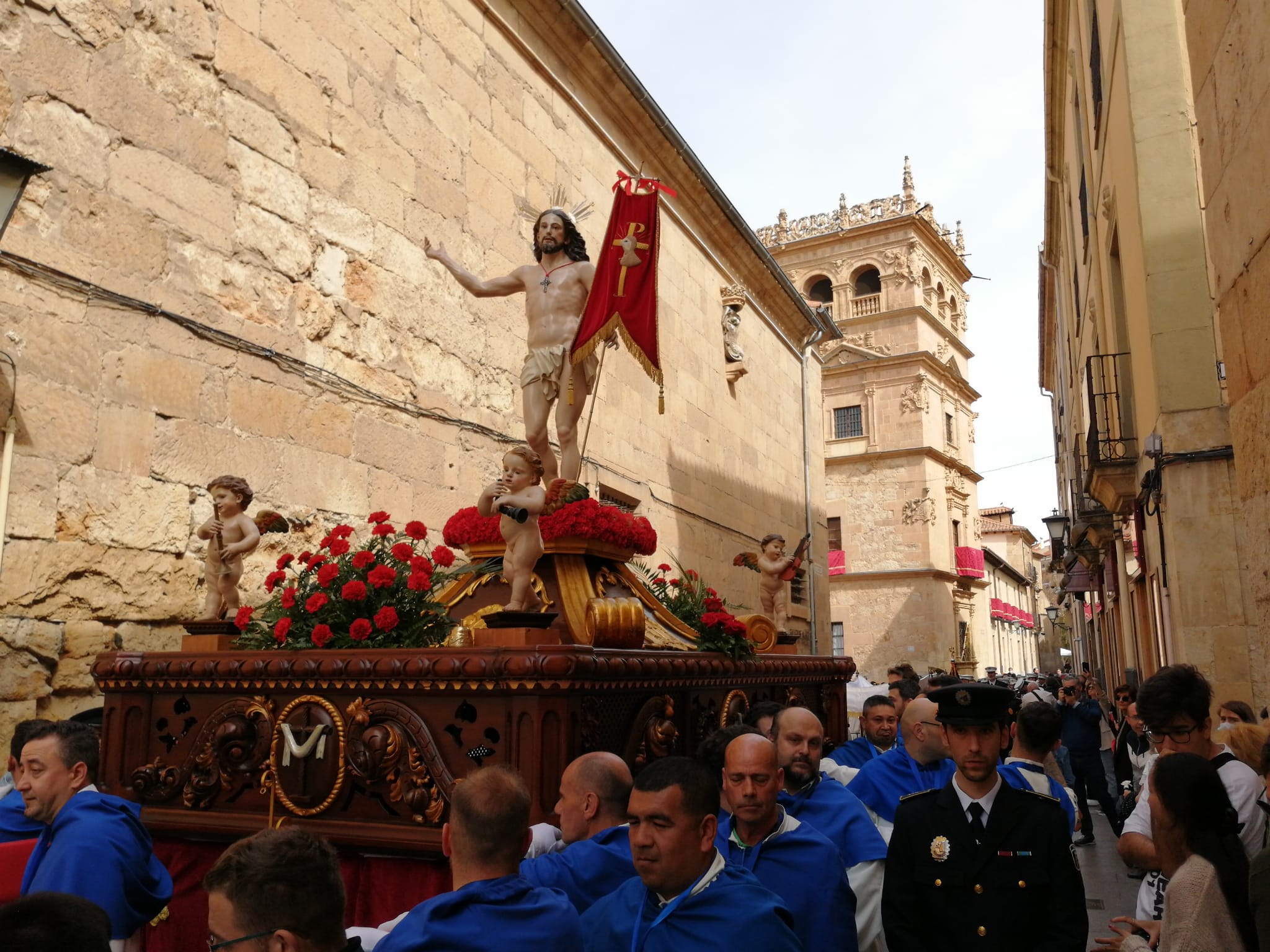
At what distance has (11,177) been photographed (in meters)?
4.16

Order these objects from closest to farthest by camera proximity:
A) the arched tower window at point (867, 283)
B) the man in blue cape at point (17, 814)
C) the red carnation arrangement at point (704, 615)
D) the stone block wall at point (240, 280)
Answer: the man in blue cape at point (17, 814) → the stone block wall at point (240, 280) → the red carnation arrangement at point (704, 615) → the arched tower window at point (867, 283)

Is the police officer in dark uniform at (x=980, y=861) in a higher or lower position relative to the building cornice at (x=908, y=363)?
lower

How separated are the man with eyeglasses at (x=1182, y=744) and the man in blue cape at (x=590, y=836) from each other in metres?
1.60

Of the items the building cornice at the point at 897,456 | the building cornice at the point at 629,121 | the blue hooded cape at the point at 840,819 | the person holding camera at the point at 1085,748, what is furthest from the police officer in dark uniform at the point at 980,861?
the building cornice at the point at 897,456

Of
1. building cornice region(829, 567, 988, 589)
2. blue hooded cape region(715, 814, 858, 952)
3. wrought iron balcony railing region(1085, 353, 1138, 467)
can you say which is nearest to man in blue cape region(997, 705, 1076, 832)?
blue hooded cape region(715, 814, 858, 952)

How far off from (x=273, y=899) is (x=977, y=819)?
1.91 metres

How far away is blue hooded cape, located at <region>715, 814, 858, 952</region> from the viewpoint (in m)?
2.96

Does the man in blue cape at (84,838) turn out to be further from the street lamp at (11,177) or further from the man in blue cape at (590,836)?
the street lamp at (11,177)

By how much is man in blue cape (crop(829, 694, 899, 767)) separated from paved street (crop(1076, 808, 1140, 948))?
1.35 m

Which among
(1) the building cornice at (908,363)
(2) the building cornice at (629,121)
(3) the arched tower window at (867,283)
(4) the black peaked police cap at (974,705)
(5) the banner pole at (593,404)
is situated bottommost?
(4) the black peaked police cap at (974,705)

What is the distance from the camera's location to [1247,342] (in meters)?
4.05

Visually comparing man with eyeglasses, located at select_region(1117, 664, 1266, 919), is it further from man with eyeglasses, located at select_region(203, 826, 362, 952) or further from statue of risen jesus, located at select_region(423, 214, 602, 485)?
statue of risen jesus, located at select_region(423, 214, 602, 485)

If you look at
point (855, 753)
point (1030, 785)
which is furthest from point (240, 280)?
point (1030, 785)

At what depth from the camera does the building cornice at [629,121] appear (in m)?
10.5
